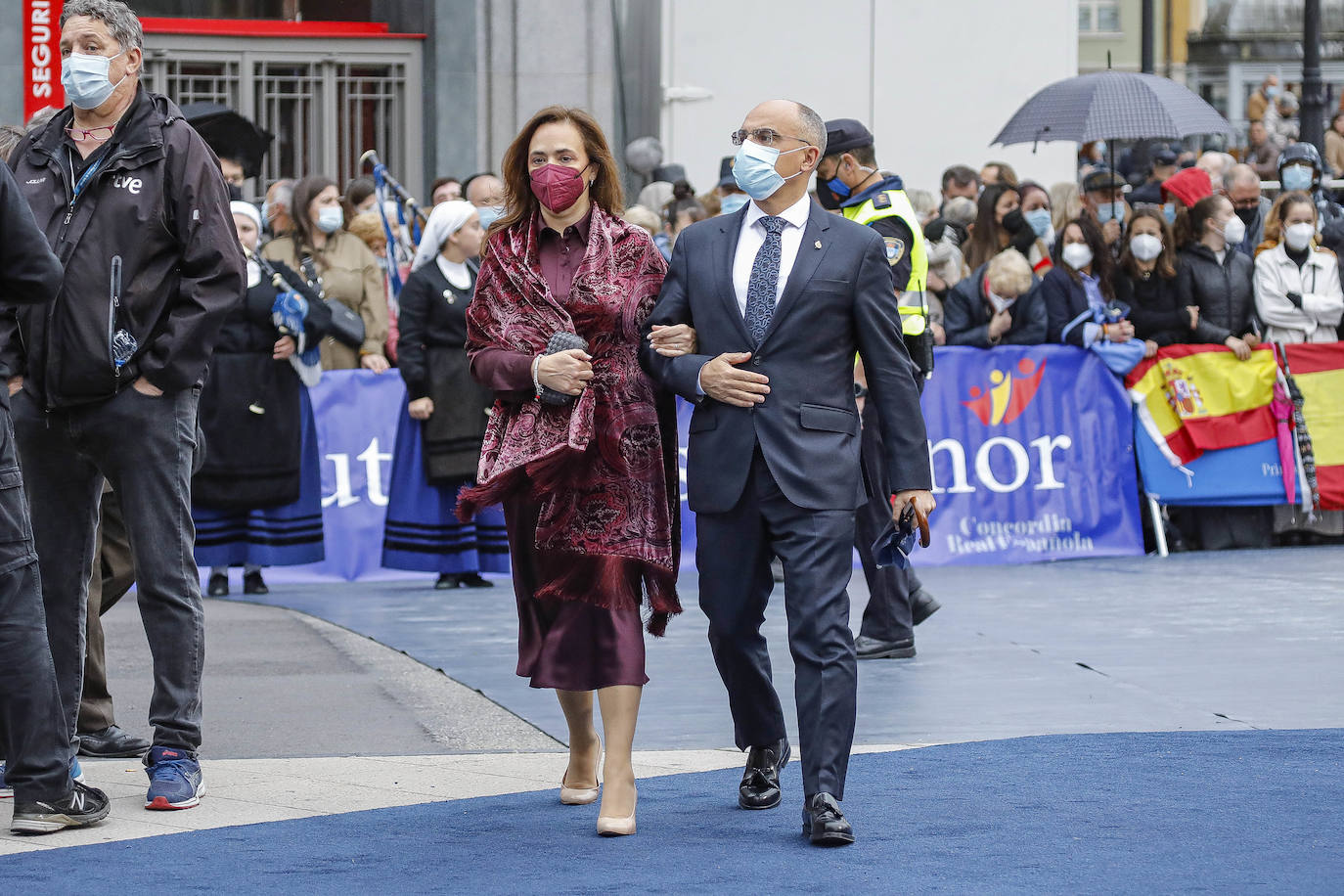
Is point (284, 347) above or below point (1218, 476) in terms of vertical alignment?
above

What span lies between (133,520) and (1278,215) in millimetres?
9247

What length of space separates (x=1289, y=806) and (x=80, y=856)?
3.25 metres

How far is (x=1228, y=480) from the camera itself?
13.1 meters

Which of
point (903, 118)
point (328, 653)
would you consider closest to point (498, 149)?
point (903, 118)

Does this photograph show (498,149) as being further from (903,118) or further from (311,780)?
(311,780)

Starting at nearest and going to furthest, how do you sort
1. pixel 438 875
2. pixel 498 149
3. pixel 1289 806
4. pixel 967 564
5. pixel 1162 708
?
pixel 438 875
pixel 1289 806
pixel 1162 708
pixel 967 564
pixel 498 149

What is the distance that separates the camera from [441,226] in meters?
11.0

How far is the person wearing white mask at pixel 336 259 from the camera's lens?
40.0 feet

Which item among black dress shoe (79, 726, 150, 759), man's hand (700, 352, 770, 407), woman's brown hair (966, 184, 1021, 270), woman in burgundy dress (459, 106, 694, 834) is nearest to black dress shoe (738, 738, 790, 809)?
woman in burgundy dress (459, 106, 694, 834)

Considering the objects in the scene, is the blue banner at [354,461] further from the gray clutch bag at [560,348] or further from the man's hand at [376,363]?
the gray clutch bag at [560,348]

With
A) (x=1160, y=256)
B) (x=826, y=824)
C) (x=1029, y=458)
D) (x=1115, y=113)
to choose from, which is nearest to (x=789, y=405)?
(x=826, y=824)

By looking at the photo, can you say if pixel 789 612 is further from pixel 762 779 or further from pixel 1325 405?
pixel 1325 405

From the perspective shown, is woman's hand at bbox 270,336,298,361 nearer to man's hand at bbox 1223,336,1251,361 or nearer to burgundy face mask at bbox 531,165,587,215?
burgundy face mask at bbox 531,165,587,215

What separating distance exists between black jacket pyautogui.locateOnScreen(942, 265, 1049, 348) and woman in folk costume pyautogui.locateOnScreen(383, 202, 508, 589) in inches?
122
